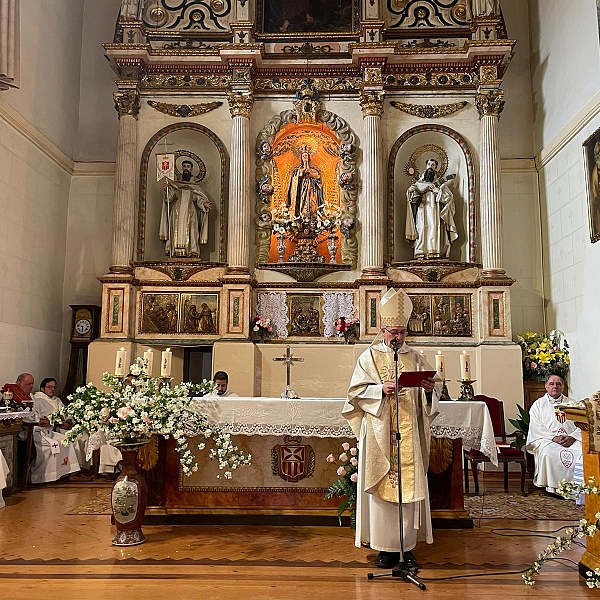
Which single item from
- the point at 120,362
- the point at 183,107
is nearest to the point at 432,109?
the point at 183,107

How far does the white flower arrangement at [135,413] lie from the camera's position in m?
5.66

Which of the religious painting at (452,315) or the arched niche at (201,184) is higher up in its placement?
the arched niche at (201,184)

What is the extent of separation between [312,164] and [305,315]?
286 centimetres

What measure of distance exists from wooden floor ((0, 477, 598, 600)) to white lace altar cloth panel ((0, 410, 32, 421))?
5.89 feet

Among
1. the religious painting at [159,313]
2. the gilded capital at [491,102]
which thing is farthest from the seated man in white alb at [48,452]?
the gilded capital at [491,102]

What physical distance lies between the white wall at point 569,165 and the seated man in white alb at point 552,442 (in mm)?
1124

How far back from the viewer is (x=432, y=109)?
1173cm

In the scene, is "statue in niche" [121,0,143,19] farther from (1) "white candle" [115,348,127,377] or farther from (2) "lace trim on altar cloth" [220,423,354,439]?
(2) "lace trim on altar cloth" [220,423,354,439]

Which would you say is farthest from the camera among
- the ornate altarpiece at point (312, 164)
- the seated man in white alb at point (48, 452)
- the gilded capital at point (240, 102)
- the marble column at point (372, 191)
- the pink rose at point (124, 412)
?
the gilded capital at point (240, 102)

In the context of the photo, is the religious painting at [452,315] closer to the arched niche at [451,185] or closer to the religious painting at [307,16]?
the arched niche at [451,185]

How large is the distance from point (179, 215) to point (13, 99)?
123 inches

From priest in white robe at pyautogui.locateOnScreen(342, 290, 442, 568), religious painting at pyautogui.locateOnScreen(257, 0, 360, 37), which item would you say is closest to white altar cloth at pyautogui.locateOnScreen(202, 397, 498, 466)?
priest in white robe at pyautogui.locateOnScreen(342, 290, 442, 568)

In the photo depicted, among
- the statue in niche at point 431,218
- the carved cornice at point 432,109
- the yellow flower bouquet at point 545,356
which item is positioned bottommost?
the yellow flower bouquet at point 545,356

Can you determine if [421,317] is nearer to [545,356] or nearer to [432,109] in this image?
[545,356]
